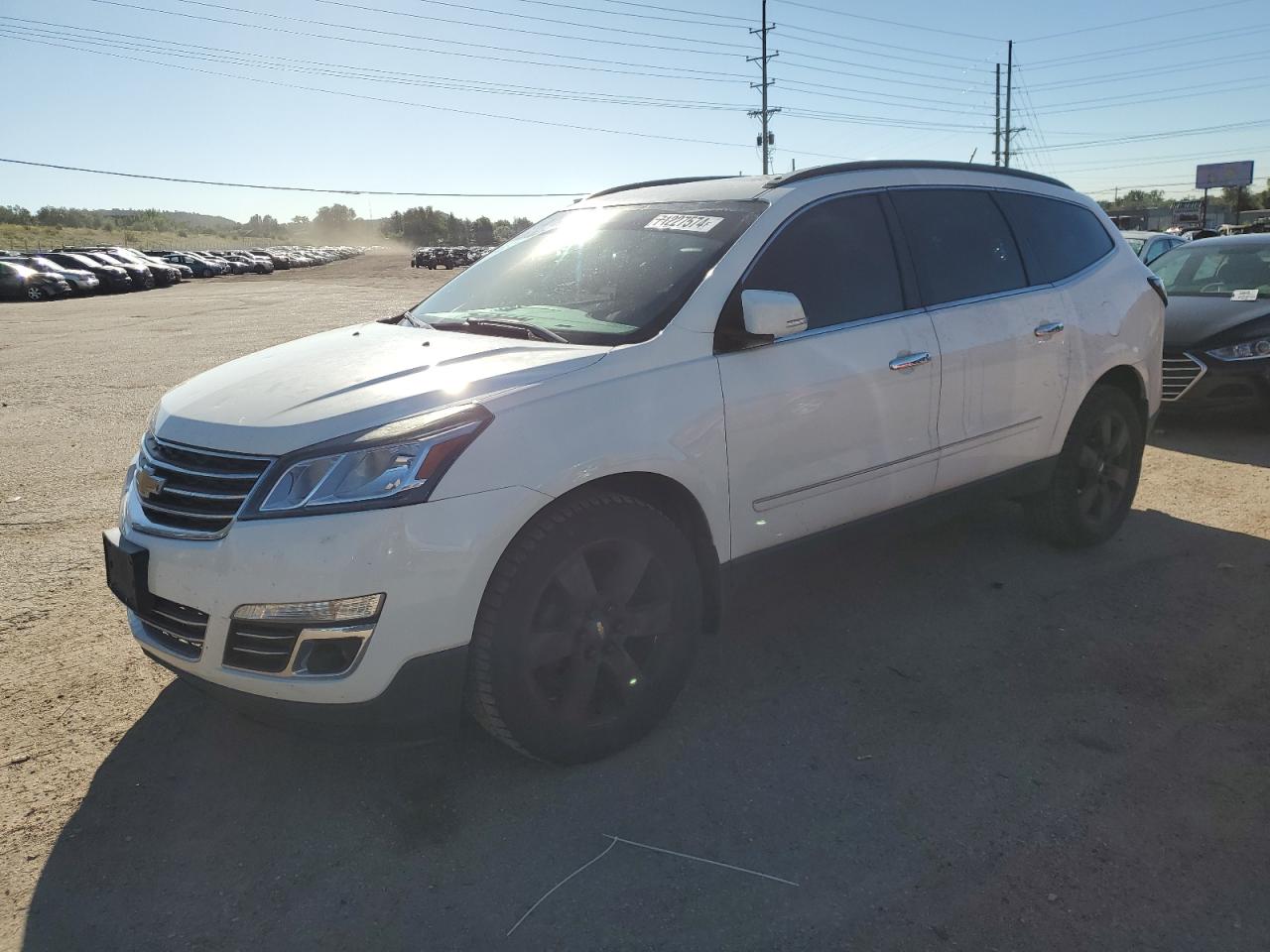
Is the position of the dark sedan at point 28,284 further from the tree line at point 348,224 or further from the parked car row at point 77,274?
the tree line at point 348,224

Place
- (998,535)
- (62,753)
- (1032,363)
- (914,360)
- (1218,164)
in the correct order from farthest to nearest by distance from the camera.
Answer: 1. (1218,164)
2. (998,535)
3. (1032,363)
4. (914,360)
5. (62,753)

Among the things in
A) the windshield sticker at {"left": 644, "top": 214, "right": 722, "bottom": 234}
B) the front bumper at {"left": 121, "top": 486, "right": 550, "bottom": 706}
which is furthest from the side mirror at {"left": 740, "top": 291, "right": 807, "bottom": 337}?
the front bumper at {"left": 121, "top": 486, "right": 550, "bottom": 706}

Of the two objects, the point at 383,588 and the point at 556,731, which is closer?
the point at 383,588

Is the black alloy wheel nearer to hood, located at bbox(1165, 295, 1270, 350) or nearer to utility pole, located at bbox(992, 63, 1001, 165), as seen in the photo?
hood, located at bbox(1165, 295, 1270, 350)

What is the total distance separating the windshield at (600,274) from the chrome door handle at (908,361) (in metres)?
0.79

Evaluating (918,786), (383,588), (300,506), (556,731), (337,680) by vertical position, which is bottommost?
(918,786)

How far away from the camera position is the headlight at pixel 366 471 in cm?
258

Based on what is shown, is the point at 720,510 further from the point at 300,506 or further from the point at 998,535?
the point at 998,535

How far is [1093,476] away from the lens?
5000 mm

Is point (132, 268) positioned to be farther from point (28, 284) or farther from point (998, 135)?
point (998, 135)

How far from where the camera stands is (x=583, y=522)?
2855 millimetres

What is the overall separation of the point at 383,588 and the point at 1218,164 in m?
101

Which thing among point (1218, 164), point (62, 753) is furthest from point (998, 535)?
point (1218, 164)

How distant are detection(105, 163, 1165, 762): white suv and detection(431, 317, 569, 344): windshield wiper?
23 millimetres
